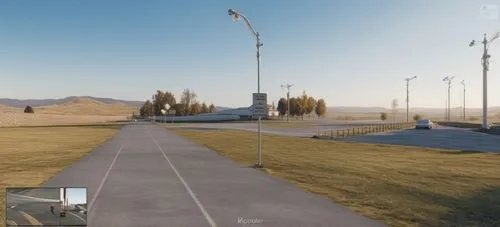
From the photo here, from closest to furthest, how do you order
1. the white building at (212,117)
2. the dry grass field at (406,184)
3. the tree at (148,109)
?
the dry grass field at (406,184) < the white building at (212,117) < the tree at (148,109)

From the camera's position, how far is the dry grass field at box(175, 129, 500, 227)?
34.4 feet

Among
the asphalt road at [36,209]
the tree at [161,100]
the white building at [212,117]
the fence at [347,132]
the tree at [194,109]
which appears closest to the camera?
the asphalt road at [36,209]

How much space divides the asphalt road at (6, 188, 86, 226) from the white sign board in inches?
542

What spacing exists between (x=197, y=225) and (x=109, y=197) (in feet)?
13.5

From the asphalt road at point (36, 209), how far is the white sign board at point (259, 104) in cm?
1377

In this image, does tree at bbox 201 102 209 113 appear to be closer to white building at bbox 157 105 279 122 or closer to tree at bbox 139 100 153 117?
white building at bbox 157 105 279 122

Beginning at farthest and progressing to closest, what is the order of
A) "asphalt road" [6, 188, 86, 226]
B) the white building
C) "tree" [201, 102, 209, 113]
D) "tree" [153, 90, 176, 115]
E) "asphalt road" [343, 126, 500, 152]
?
"tree" [201, 102, 209, 113]
"tree" [153, 90, 176, 115]
the white building
"asphalt road" [343, 126, 500, 152]
"asphalt road" [6, 188, 86, 226]

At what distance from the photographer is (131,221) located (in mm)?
9469

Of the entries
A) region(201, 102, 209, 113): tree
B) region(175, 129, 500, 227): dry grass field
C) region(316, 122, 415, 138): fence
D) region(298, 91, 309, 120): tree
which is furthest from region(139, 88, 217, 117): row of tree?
region(175, 129, 500, 227): dry grass field

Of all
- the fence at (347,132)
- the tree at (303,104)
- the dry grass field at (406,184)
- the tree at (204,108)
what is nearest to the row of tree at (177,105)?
the tree at (204,108)

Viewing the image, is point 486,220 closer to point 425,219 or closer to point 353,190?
point 425,219

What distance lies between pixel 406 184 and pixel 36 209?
12.1 meters

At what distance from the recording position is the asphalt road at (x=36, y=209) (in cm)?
618

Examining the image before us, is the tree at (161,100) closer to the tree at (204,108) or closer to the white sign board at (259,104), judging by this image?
the tree at (204,108)
